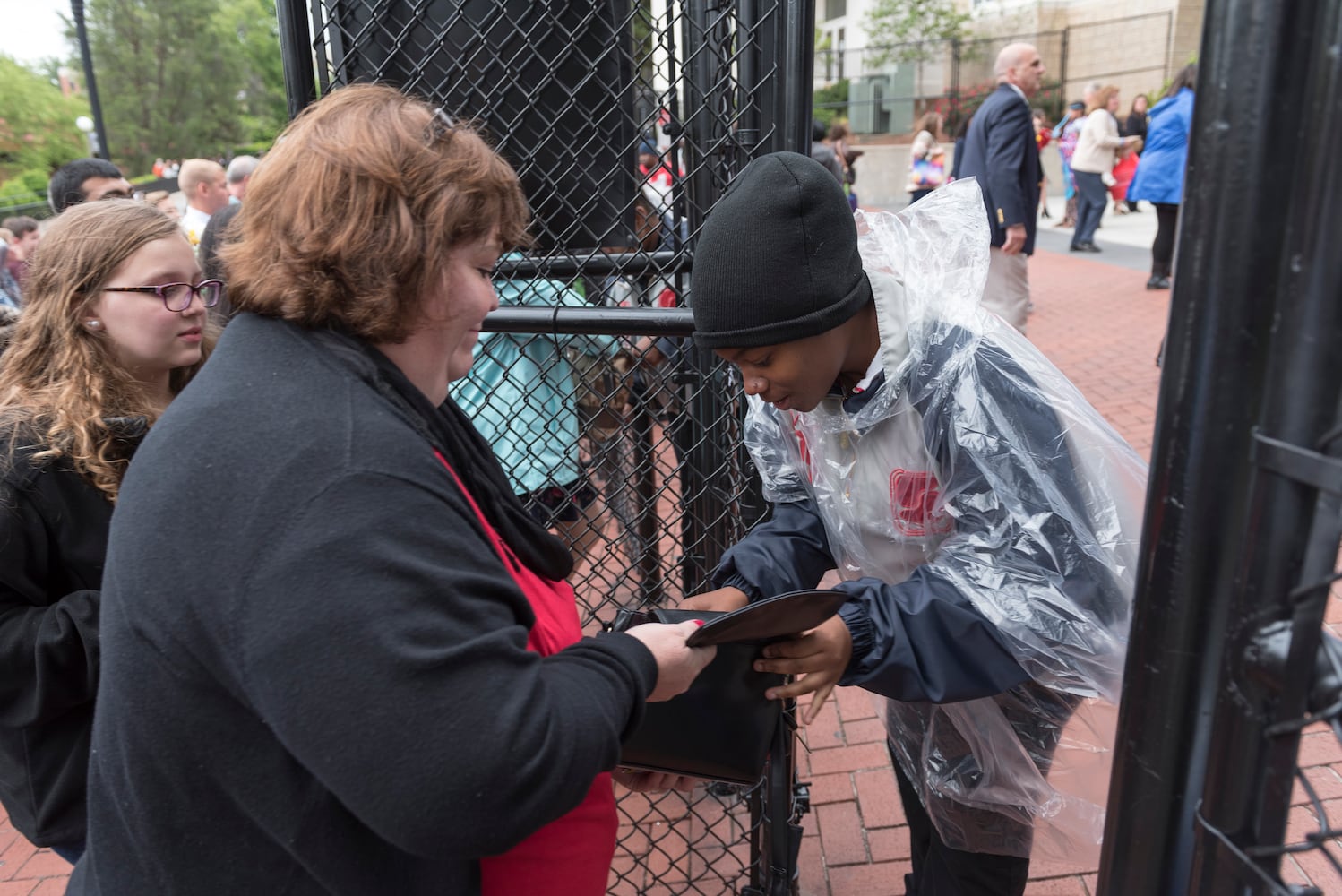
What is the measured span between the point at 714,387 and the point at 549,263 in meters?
0.47

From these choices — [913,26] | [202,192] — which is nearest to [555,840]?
[202,192]

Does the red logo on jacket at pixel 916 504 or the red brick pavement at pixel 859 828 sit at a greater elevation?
the red logo on jacket at pixel 916 504

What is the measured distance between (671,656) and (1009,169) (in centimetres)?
518

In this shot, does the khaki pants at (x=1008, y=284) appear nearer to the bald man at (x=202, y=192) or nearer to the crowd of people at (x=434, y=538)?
the crowd of people at (x=434, y=538)

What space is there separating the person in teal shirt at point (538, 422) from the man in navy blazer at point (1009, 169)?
367 centimetres

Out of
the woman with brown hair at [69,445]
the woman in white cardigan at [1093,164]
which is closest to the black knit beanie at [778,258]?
the woman with brown hair at [69,445]

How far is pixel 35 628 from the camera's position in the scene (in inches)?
60.7

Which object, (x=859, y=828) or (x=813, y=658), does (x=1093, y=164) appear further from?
(x=813, y=658)

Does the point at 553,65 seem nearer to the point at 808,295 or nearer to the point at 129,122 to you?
the point at 808,295

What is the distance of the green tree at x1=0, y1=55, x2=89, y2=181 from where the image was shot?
30281 millimetres

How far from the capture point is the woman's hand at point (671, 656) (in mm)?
1208

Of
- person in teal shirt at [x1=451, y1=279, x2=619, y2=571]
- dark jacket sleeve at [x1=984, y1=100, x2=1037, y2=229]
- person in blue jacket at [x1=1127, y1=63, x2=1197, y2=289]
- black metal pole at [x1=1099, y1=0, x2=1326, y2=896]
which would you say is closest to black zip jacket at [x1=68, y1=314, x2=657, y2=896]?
black metal pole at [x1=1099, y1=0, x2=1326, y2=896]

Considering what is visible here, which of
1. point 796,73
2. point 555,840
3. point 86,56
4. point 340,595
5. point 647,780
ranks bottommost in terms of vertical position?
point 647,780

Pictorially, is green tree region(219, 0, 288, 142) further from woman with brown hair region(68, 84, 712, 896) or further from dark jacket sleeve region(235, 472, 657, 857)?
dark jacket sleeve region(235, 472, 657, 857)
